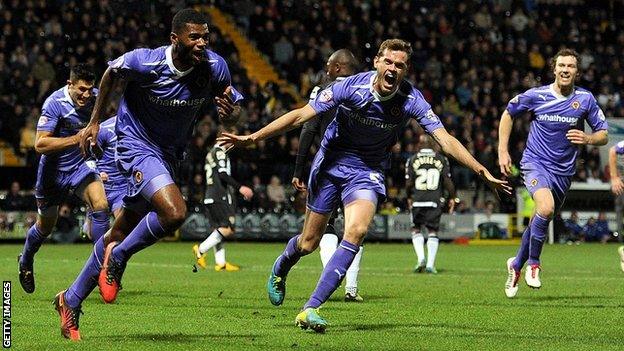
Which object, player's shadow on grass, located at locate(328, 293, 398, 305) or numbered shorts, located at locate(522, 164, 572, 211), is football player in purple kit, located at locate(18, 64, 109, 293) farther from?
numbered shorts, located at locate(522, 164, 572, 211)

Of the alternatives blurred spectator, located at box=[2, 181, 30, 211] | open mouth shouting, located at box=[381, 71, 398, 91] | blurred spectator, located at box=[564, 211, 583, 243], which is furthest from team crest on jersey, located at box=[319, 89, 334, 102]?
blurred spectator, located at box=[564, 211, 583, 243]

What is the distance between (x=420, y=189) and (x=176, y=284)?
6.38 m

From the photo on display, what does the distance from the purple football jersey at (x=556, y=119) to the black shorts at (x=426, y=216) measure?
6.56 meters

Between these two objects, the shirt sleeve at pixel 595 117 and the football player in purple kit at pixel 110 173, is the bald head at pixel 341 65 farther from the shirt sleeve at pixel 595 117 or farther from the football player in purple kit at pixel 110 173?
the football player in purple kit at pixel 110 173

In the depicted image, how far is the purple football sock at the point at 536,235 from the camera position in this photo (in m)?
14.4

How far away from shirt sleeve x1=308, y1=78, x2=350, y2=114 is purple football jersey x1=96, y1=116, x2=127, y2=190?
17.4 feet

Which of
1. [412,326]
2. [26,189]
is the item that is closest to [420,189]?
[412,326]

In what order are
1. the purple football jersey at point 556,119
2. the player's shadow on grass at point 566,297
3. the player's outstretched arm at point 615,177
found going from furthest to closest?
the player's outstretched arm at point 615,177
the purple football jersey at point 556,119
the player's shadow on grass at point 566,297

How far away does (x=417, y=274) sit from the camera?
63.6 ft

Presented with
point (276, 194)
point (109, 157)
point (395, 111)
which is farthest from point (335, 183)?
point (276, 194)

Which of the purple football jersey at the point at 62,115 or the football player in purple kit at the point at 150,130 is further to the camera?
the purple football jersey at the point at 62,115

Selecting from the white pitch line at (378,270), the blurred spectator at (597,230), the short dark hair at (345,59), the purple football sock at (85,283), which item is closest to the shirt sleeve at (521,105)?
the short dark hair at (345,59)

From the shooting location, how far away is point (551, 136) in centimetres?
1480

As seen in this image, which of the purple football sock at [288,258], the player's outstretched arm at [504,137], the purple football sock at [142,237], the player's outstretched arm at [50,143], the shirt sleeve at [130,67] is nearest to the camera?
the purple football sock at [142,237]
